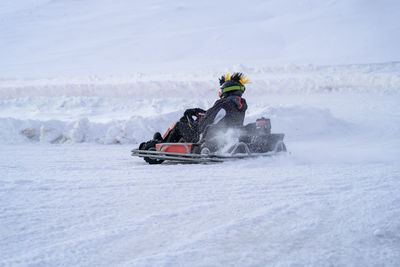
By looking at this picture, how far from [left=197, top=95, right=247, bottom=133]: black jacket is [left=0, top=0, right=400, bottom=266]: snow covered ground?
747 mm

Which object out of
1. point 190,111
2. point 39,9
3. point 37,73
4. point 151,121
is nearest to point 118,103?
point 151,121

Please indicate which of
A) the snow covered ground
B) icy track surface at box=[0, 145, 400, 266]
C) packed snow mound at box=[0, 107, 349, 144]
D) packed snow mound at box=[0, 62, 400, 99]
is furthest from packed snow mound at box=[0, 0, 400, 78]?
icy track surface at box=[0, 145, 400, 266]

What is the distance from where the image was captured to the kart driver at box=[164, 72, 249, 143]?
5703mm

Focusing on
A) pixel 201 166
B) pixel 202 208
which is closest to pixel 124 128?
pixel 201 166

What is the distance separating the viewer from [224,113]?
18.7 ft

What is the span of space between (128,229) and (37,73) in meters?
21.3

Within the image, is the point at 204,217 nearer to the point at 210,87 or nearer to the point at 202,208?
the point at 202,208

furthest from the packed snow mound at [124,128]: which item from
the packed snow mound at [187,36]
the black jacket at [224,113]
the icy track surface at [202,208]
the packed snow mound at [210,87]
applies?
the packed snow mound at [187,36]

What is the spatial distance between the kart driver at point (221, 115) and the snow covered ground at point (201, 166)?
75 centimetres

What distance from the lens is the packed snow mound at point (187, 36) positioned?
22.4m

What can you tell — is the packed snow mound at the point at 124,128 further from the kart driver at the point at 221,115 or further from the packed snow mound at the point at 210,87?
the packed snow mound at the point at 210,87

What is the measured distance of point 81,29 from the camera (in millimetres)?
28891

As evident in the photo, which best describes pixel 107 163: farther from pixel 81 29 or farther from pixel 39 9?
pixel 39 9

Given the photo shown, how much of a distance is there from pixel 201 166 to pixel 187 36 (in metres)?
23.5
